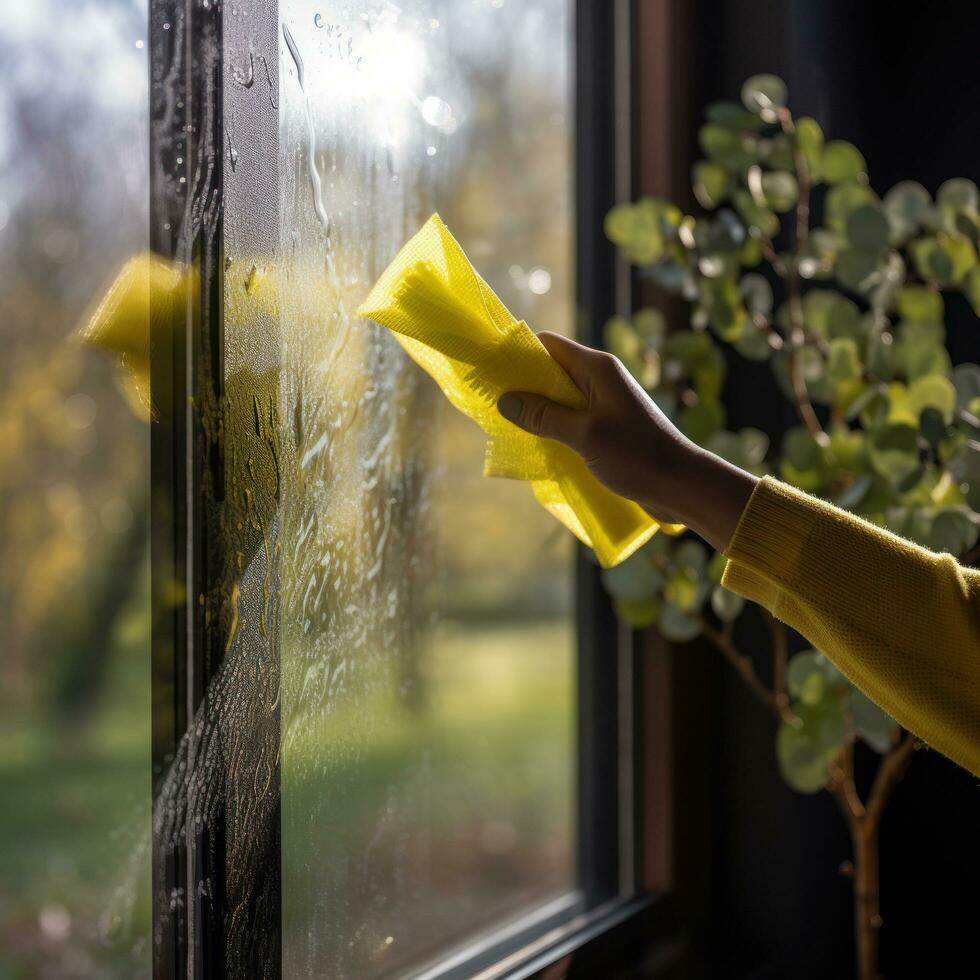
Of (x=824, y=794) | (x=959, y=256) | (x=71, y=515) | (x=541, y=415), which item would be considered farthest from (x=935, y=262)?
(x=71, y=515)

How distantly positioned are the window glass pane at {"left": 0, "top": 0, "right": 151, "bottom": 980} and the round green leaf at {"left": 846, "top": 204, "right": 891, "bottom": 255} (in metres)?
0.80

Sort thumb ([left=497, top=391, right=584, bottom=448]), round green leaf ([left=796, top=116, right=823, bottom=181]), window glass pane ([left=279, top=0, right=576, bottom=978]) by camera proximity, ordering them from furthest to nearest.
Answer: round green leaf ([left=796, top=116, right=823, bottom=181]) < window glass pane ([left=279, top=0, right=576, bottom=978]) < thumb ([left=497, top=391, right=584, bottom=448])

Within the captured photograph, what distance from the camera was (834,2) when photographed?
1.68 metres

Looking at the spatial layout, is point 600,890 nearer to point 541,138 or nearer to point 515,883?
point 515,883

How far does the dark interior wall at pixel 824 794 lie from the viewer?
1616 millimetres

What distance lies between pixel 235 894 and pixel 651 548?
74cm

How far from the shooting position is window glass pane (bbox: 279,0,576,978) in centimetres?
96

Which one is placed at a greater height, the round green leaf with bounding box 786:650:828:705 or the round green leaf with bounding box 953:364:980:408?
the round green leaf with bounding box 953:364:980:408

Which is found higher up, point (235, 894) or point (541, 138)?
point (541, 138)

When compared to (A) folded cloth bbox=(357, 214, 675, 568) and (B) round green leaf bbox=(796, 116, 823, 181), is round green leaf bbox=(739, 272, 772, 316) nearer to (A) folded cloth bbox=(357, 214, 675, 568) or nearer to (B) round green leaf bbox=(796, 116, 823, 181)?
(B) round green leaf bbox=(796, 116, 823, 181)

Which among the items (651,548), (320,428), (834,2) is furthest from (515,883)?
(834,2)

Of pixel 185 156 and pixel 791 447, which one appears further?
pixel 791 447

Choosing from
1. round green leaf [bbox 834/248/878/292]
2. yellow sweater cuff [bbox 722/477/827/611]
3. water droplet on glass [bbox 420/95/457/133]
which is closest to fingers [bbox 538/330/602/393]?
yellow sweater cuff [bbox 722/477/827/611]

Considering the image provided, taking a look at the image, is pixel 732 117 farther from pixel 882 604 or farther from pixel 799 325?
pixel 882 604
